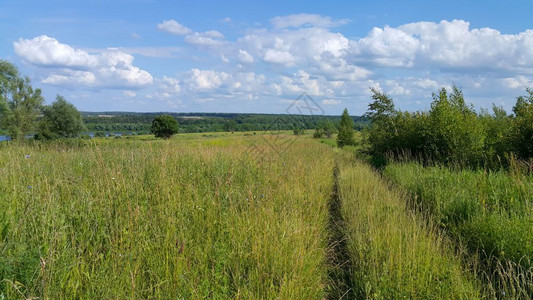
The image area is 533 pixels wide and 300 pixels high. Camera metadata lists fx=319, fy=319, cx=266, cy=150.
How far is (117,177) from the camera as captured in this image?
4.88m

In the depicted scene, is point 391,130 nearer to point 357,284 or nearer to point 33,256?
point 357,284

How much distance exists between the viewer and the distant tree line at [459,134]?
11438mm

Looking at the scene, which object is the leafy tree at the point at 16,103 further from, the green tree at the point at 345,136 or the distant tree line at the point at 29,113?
the green tree at the point at 345,136

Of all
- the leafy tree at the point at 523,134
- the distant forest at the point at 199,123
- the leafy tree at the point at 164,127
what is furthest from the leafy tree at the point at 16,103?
the leafy tree at the point at 523,134

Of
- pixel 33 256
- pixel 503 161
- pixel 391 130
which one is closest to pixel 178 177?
pixel 33 256

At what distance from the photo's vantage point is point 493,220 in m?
4.97

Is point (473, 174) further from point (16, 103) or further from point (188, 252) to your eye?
point (16, 103)

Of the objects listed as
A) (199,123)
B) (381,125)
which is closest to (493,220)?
(381,125)

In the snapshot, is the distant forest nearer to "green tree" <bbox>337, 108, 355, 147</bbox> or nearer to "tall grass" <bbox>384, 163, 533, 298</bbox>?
"green tree" <bbox>337, 108, 355, 147</bbox>

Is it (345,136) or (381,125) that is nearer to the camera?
(381,125)

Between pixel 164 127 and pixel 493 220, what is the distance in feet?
269

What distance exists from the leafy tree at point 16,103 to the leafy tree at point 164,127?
92.1ft

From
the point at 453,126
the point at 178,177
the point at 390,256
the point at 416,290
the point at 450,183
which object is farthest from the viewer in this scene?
the point at 453,126

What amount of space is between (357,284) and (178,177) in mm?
3678
